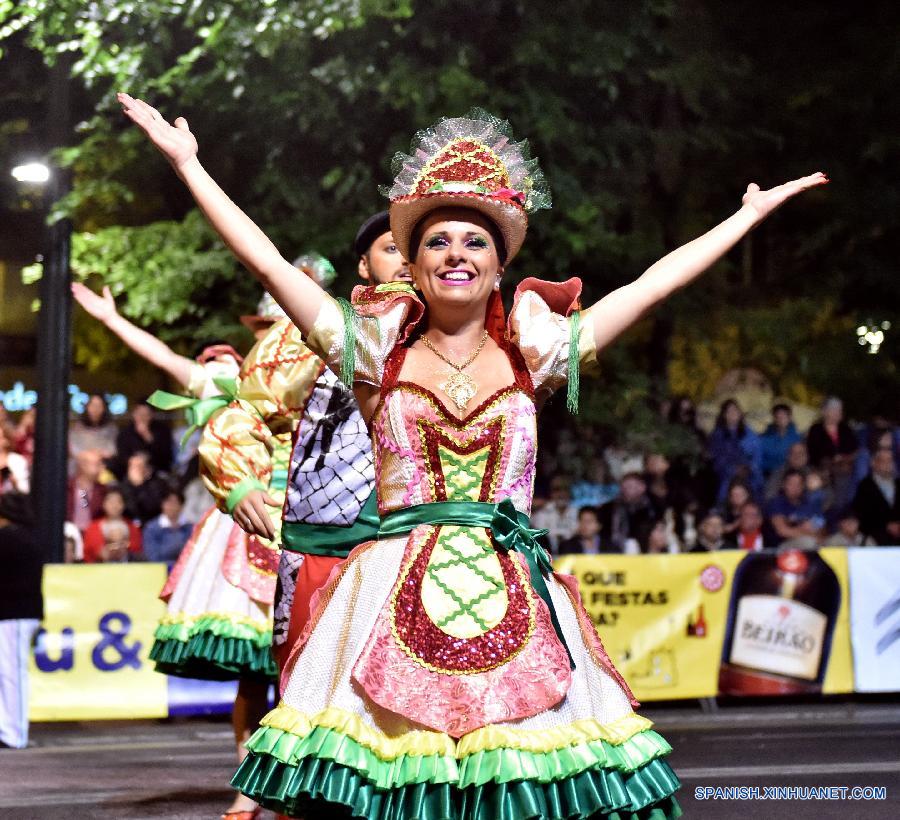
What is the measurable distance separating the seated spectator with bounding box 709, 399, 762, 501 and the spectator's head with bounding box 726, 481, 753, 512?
73cm

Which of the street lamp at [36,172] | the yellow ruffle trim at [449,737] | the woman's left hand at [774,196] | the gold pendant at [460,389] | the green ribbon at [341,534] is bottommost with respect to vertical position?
the yellow ruffle trim at [449,737]

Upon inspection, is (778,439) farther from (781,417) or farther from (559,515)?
(559,515)

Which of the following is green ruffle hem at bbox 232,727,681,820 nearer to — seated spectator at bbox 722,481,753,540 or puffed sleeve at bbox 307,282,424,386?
puffed sleeve at bbox 307,282,424,386

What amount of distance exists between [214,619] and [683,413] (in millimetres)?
8224

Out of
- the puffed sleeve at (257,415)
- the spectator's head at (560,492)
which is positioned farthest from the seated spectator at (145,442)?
the puffed sleeve at (257,415)

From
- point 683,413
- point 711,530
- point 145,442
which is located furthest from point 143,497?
point 683,413

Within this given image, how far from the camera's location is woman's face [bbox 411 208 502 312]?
4484mm

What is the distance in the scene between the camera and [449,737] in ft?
13.4

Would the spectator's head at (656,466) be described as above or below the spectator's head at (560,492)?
above

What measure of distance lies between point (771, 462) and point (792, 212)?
14.3 feet

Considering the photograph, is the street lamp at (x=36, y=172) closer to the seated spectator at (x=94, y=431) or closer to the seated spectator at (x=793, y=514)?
the seated spectator at (x=94, y=431)

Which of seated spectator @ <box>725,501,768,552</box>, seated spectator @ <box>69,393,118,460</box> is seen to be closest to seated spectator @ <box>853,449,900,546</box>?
seated spectator @ <box>725,501,768,552</box>

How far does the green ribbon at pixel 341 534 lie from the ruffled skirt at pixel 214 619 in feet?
5.51

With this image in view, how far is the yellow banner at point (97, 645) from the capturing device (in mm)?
11109
